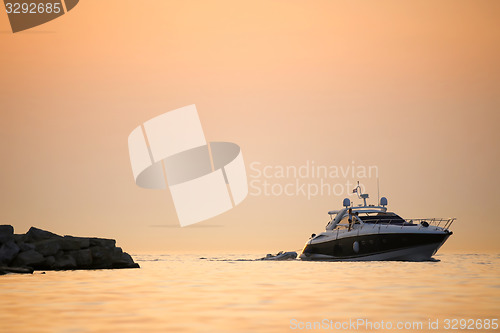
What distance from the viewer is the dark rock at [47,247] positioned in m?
46.6

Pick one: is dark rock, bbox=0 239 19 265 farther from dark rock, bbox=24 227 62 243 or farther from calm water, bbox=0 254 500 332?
calm water, bbox=0 254 500 332

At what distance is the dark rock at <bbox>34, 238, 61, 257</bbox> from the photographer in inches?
1833

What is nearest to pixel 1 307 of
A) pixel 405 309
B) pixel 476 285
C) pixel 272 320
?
pixel 272 320

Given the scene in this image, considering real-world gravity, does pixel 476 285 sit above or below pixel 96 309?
below

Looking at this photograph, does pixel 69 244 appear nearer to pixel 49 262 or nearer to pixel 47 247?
Answer: pixel 47 247

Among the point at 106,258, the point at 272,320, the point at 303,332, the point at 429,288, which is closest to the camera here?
the point at 303,332

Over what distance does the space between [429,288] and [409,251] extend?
1080 inches

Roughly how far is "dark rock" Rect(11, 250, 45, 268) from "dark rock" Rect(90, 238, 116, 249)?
6.11 metres

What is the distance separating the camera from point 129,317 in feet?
48.9

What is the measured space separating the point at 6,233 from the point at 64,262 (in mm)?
4611

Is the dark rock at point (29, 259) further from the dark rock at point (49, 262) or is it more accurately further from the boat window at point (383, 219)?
the boat window at point (383, 219)

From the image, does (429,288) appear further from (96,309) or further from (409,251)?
(409,251)

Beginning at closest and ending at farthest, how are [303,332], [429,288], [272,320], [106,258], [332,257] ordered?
1. [303,332]
2. [272,320]
3. [429,288]
4. [106,258]
5. [332,257]

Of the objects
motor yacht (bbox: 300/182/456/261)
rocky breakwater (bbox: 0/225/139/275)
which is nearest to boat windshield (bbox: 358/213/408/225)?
motor yacht (bbox: 300/182/456/261)
